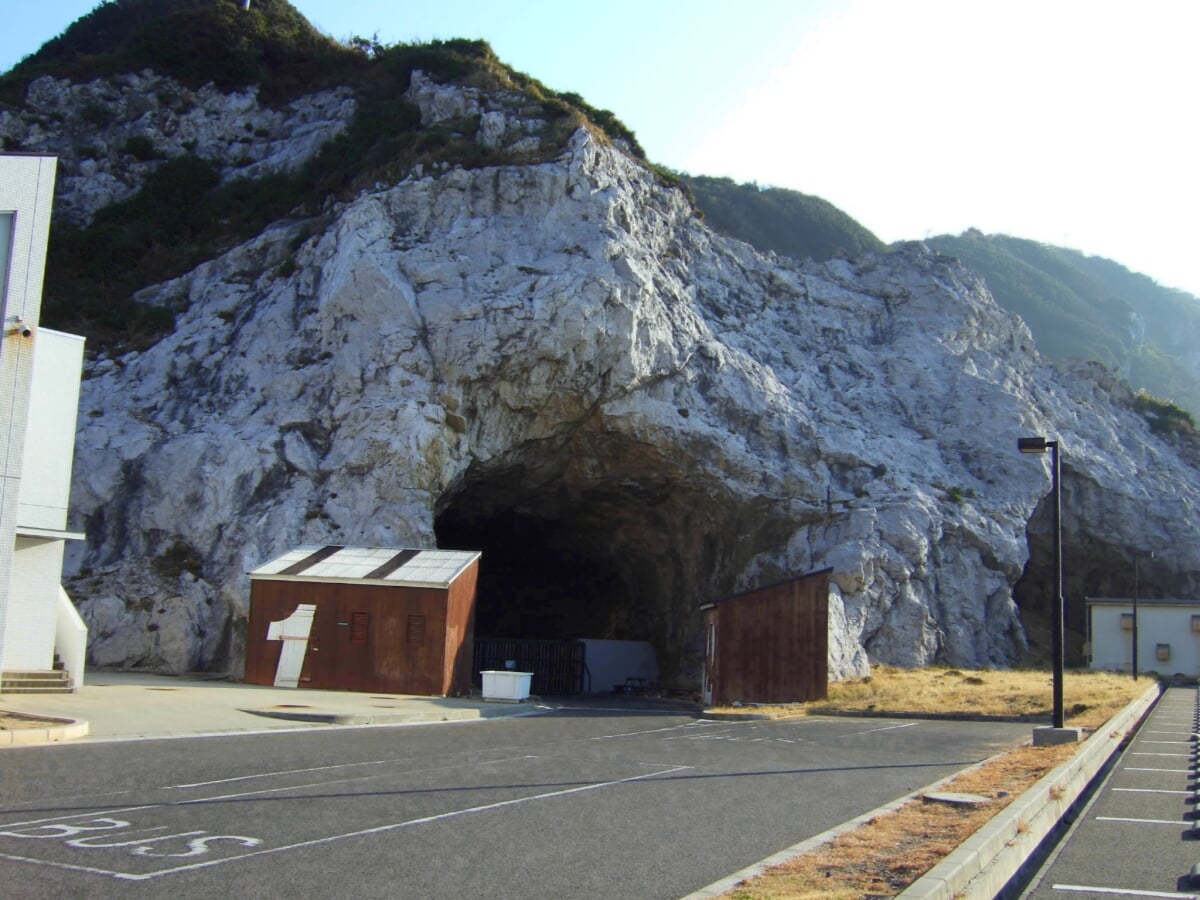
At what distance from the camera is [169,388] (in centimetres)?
3453

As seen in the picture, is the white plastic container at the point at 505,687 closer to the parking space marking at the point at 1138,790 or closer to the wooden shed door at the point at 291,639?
the wooden shed door at the point at 291,639

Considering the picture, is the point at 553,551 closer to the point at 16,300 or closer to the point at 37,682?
the point at 37,682

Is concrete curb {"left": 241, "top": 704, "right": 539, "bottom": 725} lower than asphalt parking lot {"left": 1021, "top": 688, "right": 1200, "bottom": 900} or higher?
lower

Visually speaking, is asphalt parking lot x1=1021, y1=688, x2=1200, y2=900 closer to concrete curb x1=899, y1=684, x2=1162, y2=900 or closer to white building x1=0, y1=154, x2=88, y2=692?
concrete curb x1=899, y1=684, x2=1162, y2=900

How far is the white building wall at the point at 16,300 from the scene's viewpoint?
1550 centimetres

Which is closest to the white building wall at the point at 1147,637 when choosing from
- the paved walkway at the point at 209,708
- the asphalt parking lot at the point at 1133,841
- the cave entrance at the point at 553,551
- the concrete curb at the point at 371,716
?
the cave entrance at the point at 553,551

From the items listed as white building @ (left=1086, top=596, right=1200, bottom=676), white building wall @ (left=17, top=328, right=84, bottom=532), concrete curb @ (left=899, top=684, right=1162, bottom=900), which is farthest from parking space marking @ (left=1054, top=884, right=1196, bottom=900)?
white building @ (left=1086, top=596, right=1200, bottom=676)

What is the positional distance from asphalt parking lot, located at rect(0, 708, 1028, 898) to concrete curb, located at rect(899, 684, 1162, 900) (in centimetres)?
156

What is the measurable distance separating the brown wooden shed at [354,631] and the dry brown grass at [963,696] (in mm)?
7529

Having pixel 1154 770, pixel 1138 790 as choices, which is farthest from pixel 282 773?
pixel 1154 770

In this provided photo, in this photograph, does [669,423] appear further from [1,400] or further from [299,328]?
[1,400]

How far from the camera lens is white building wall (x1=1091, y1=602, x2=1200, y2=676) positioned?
153 ft

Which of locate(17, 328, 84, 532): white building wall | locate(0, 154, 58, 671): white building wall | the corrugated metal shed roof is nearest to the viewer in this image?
locate(0, 154, 58, 671): white building wall

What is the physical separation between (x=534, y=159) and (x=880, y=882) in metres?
35.8
